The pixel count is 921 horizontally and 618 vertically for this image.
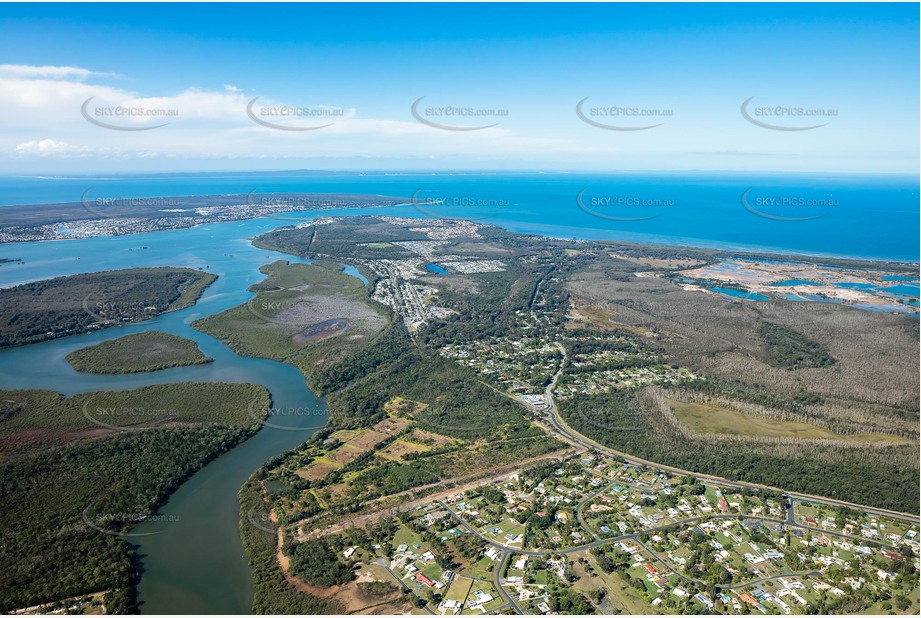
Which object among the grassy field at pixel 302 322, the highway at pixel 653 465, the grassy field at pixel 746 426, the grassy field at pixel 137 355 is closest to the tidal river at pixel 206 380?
the grassy field at pixel 137 355

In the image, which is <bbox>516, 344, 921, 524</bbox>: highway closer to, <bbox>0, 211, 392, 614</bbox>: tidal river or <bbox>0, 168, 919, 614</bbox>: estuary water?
<bbox>0, 211, 392, 614</bbox>: tidal river

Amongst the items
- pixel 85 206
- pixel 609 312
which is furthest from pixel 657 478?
pixel 85 206

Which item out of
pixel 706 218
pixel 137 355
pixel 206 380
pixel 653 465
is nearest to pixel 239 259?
pixel 137 355

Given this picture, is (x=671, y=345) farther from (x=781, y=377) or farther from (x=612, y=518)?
(x=612, y=518)

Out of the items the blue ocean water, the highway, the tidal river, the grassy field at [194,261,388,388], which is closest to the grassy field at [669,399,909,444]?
the highway

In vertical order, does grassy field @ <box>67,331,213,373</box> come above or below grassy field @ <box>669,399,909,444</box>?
below
